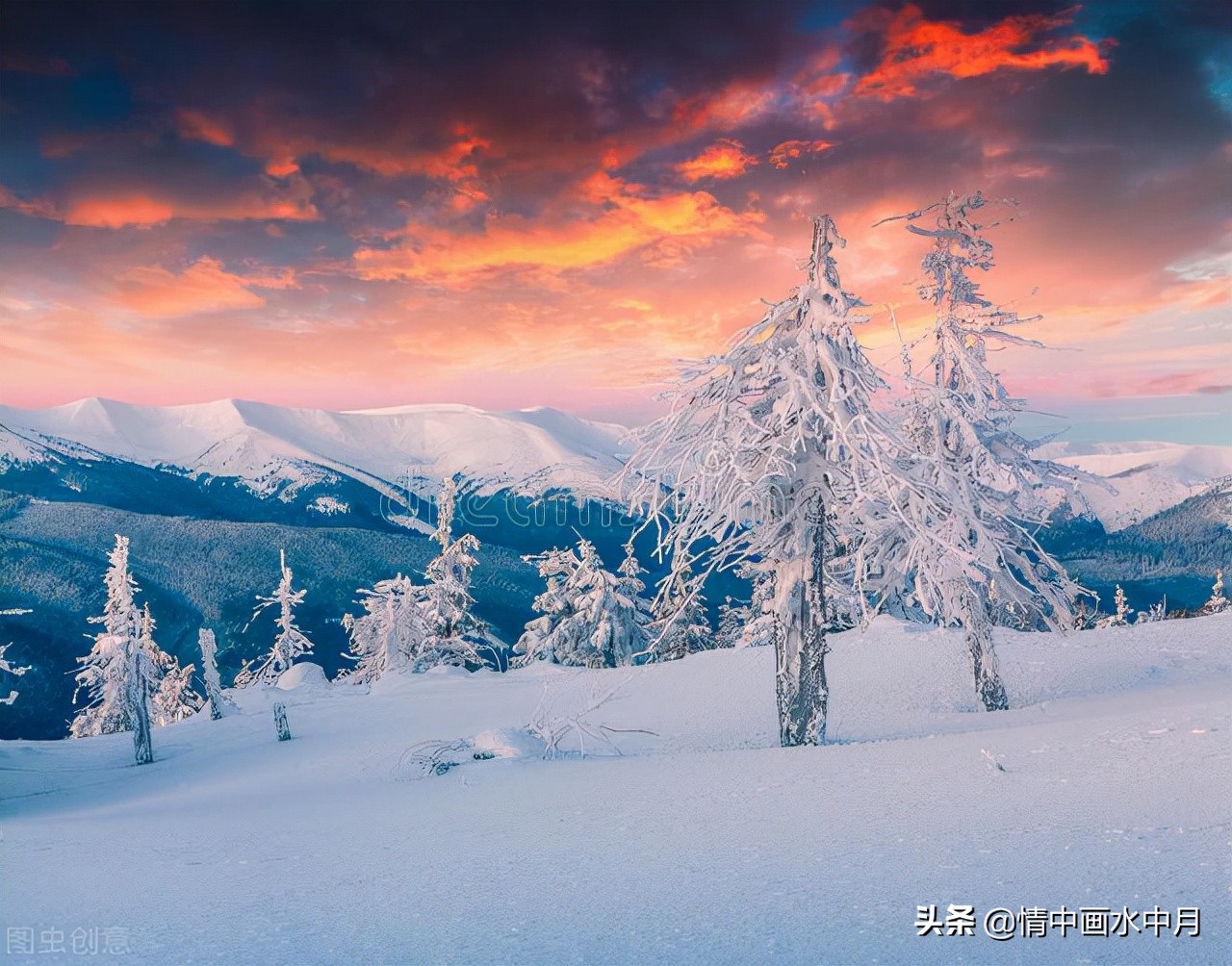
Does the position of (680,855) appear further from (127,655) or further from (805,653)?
(127,655)

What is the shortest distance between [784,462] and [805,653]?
2849 millimetres

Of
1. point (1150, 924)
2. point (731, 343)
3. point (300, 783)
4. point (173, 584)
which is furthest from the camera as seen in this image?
point (173, 584)

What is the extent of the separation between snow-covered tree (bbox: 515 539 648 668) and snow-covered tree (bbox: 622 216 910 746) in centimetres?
2558

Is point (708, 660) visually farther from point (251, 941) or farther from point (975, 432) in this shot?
point (251, 941)

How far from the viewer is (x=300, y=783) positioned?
12.2 meters

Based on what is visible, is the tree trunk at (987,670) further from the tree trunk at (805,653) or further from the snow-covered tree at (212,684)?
the snow-covered tree at (212,684)

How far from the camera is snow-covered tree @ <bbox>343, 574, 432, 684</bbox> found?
123 feet

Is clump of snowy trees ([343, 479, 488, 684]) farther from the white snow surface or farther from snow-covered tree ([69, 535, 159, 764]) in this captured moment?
the white snow surface

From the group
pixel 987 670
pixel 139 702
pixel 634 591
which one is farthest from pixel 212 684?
pixel 987 670

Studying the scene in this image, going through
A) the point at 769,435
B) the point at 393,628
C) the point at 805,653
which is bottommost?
the point at 393,628

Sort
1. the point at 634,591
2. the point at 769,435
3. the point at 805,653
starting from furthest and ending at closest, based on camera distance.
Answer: the point at 634,591
the point at 805,653
the point at 769,435

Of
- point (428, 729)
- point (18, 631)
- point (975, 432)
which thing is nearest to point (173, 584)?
point (18, 631)

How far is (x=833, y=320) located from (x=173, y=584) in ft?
660

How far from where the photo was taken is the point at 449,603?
3753cm
